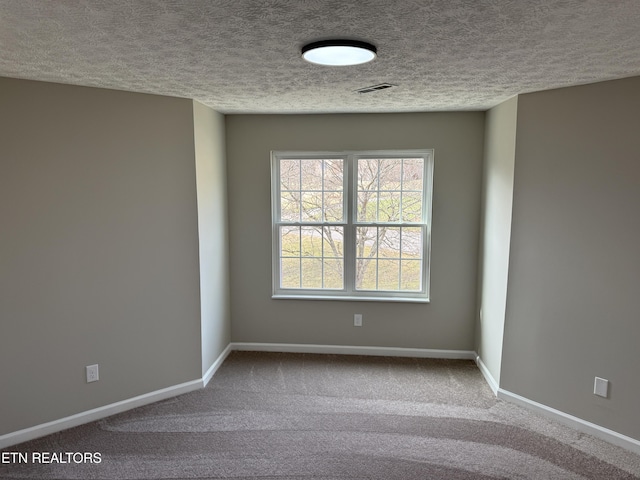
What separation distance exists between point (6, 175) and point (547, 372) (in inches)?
152

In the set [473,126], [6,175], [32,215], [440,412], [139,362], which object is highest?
[473,126]

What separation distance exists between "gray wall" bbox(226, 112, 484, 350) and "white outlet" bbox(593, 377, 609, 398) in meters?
1.32

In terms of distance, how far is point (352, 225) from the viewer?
422 centimetres

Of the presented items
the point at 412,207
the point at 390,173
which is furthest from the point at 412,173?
the point at 412,207

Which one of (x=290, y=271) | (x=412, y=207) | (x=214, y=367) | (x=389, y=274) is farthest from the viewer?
(x=290, y=271)

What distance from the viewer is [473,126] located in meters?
3.88

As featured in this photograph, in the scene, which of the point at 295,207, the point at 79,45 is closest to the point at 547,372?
the point at 295,207

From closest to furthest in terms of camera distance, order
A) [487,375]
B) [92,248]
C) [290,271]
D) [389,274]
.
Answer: [92,248] < [487,375] < [389,274] < [290,271]

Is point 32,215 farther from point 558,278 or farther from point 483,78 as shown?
point 558,278

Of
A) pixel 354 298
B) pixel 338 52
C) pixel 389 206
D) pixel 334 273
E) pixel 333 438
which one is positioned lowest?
pixel 333 438

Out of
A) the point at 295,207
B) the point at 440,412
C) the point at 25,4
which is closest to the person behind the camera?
the point at 25,4

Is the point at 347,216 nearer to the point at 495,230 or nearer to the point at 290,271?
the point at 290,271

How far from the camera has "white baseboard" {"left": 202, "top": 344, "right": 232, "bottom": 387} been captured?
364 cm

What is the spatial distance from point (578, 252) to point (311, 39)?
225 cm
